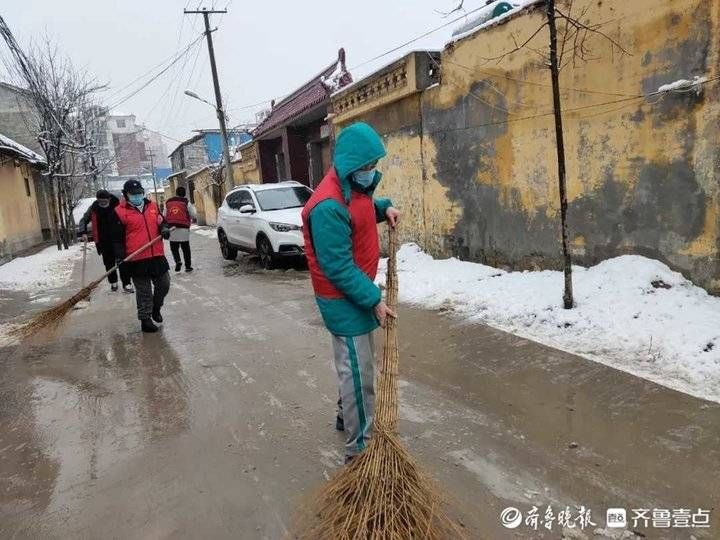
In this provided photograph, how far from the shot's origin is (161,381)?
4570 mm

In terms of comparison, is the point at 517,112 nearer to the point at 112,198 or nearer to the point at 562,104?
the point at 562,104

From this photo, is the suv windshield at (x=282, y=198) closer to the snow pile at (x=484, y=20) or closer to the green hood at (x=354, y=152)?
the snow pile at (x=484, y=20)

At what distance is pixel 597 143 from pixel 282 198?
6793 mm

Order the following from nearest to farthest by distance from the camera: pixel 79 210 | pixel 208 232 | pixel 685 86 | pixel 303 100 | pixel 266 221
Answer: pixel 685 86 → pixel 266 221 → pixel 303 100 → pixel 208 232 → pixel 79 210

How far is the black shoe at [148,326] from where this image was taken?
6145 millimetres

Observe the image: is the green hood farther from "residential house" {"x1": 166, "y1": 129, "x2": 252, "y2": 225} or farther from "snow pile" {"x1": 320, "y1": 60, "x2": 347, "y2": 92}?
"residential house" {"x1": 166, "y1": 129, "x2": 252, "y2": 225}

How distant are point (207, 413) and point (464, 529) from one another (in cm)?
212

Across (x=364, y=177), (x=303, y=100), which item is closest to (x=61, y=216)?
(x=303, y=100)

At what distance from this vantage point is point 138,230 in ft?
19.5

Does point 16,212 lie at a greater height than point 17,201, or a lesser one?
lesser

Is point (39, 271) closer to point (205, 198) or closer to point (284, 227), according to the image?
point (284, 227)

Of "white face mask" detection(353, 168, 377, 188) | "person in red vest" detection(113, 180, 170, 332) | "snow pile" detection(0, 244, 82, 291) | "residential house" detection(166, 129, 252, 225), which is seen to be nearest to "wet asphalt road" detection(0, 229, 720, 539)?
"person in red vest" detection(113, 180, 170, 332)

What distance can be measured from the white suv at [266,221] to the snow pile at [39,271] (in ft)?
11.4

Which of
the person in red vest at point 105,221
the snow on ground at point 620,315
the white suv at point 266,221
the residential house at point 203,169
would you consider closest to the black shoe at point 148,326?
the person in red vest at point 105,221
